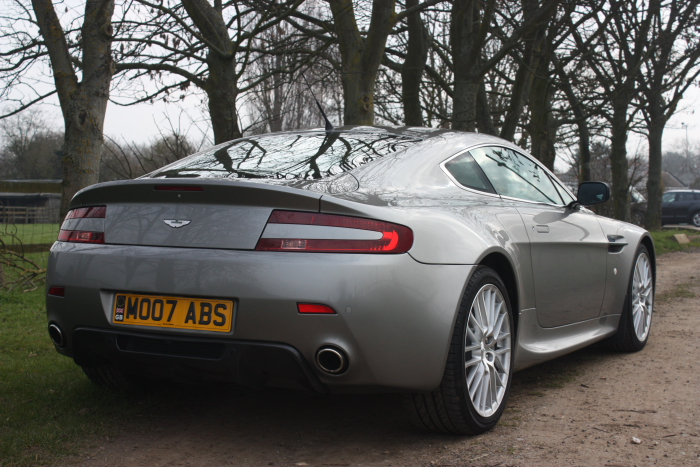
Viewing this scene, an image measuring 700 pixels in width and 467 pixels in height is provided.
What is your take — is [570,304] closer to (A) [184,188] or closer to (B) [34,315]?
(A) [184,188]

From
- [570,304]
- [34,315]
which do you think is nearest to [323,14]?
[34,315]

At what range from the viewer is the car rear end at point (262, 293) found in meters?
2.41

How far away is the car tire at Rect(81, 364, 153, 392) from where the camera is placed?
135 inches

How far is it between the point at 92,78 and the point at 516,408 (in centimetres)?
545

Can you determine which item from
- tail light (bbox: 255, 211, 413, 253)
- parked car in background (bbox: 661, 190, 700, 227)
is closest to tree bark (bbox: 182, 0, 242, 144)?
tail light (bbox: 255, 211, 413, 253)

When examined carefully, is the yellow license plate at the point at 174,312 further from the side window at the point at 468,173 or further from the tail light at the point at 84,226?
the side window at the point at 468,173

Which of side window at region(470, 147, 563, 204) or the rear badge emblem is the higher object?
side window at region(470, 147, 563, 204)

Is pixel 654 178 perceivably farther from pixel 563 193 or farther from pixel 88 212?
pixel 88 212

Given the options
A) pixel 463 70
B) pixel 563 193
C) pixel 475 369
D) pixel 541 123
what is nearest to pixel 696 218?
pixel 541 123

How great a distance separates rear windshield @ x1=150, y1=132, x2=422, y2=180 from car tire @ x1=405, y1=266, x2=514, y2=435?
2.49 feet

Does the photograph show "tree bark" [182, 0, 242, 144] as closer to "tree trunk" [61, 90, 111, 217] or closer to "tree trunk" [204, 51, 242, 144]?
"tree trunk" [204, 51, 242, 144]

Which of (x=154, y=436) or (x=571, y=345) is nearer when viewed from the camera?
(x=154, y=436)

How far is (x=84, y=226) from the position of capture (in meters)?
2.88

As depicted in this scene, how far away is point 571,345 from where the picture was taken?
3783 mm
